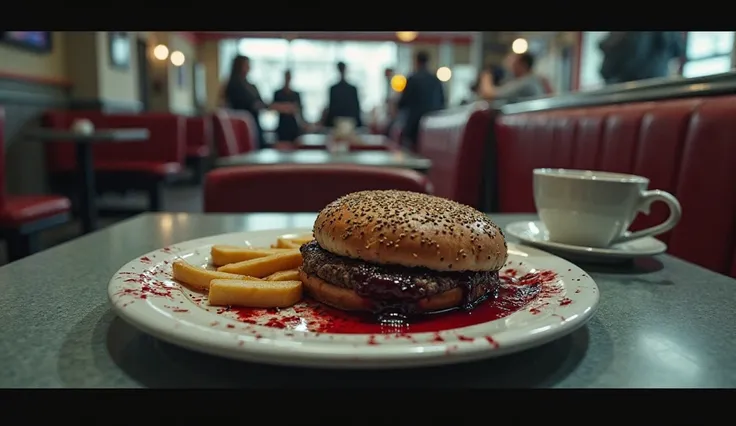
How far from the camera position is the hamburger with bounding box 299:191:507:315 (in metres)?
0.68

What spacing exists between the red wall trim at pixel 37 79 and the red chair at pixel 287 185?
5.82 metres

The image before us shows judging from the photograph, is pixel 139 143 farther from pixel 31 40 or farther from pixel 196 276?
pixel 196 276

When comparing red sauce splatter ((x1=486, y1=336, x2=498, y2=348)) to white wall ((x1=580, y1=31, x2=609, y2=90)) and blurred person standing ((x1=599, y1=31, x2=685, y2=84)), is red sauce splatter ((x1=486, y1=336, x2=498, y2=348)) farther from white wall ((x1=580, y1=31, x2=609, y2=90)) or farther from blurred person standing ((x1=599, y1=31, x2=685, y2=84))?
white wall ((x1=580, y1=31, x2=609, y2=90))

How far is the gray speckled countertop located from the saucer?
4.5 inches

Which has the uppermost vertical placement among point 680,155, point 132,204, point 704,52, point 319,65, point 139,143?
point 319,65

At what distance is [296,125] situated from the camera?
9.30m

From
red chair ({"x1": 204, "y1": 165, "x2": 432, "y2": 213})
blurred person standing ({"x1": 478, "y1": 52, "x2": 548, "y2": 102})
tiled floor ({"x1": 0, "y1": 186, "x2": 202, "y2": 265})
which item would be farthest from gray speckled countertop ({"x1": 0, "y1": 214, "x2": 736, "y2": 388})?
blurred person standing ({"x1": 478, "y1": 52, "x2": 548, "y2": 102})

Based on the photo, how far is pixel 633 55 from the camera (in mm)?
4266

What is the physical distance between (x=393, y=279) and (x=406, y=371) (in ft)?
0.48

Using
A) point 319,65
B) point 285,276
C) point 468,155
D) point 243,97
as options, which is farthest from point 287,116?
point 319,65

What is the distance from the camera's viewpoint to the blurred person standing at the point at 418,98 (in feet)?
27.0
